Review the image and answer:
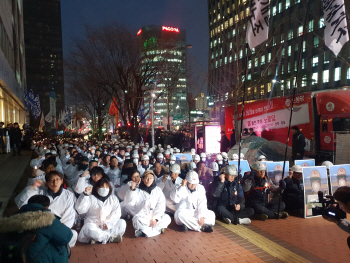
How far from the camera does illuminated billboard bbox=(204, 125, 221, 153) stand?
13.6 meters

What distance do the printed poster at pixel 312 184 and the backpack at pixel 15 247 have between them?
18.9 feet

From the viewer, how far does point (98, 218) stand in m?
5.09

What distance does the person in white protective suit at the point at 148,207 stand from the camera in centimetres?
534

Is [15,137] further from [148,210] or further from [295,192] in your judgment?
[295,192]

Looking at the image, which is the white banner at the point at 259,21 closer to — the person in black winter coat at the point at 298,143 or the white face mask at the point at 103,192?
the person in black winter coat at the point at 298,143

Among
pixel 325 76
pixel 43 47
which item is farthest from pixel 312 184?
pixel 43 47

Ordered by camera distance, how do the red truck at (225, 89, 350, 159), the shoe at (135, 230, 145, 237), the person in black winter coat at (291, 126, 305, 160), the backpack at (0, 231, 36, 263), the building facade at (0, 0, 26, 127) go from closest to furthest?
the backpack at (0, 231, 36, 263), the shoe at (135, 230, 145, 237), the person in black winter coat at (291, 126, 305, 160), the red truck at (225, 89, 350, 159), the building facade at (0, 0, 26, 127)

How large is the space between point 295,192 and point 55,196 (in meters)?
5.56

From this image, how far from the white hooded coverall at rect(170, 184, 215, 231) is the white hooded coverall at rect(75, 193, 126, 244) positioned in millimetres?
1247

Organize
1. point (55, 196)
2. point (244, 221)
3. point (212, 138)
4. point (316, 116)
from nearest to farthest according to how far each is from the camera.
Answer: point (55, 196) < point (244, 221) < point (316, 116) < point (212, 138)

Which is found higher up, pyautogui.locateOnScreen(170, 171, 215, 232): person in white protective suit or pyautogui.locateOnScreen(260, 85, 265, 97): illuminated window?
pyautogui.locateOnScreen(260, 85, 265, 97): illuminated window

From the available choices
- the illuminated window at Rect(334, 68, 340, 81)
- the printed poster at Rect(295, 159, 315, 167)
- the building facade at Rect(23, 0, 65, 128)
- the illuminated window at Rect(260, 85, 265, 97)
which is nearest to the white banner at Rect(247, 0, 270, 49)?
the printed poster at Rect(295, 159, 315, 167)

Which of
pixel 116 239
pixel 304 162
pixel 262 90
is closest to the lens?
pixel 116 239

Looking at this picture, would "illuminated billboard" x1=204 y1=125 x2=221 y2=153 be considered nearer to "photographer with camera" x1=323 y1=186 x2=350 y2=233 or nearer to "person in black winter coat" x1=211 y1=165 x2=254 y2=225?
"person in black winter coat" x1=211 y1=165 x2=254 y2=225
